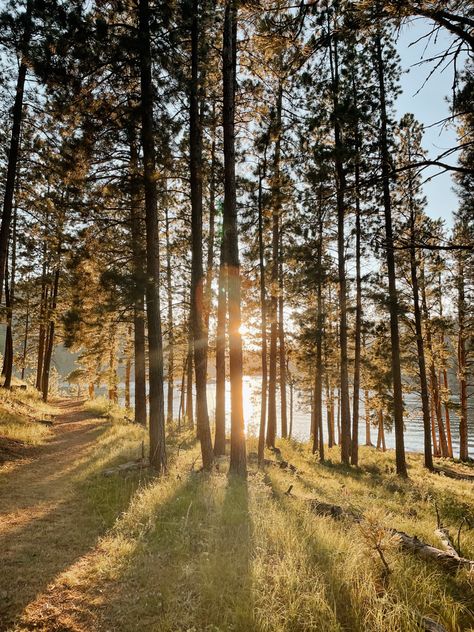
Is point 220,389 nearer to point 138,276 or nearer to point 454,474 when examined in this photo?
point 138,276

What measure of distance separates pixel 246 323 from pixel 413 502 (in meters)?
11.8

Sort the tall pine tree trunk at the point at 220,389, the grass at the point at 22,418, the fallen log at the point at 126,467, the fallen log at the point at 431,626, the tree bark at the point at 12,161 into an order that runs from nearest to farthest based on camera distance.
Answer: the fallen log at the point at 431,626
the fallen log at the point at 126,467
the tree bark at the point at 12,161
the grass at the point at 22,418
the tall pine tree trunk at the point at 220,389

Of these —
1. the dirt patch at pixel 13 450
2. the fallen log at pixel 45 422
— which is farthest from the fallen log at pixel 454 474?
the fallen log at pixel 45 422

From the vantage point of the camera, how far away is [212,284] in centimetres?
1593

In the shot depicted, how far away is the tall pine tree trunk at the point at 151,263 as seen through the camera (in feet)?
29.6

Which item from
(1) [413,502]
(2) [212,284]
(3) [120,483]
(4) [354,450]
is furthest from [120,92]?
(4) [354,450]

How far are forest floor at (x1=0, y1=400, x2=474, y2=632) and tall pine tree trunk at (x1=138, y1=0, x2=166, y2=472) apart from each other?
1.12m

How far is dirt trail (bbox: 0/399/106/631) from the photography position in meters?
4.21

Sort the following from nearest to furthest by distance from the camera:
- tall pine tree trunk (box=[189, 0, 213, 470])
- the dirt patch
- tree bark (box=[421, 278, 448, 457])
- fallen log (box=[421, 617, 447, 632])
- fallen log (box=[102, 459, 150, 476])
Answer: fallen log (box=[421, 617, 447, 632]) < fallen log (box=[102, 459, 150, 476]) < tall pine tree trunk (box=[189, 0, 213, 470]) < the dirt patch < tree bark (box=[421, 278, 448, 457])

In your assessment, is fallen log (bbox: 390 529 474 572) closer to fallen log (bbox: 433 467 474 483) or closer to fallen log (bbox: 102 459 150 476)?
fallen log (bbox: 102 459 150 476)

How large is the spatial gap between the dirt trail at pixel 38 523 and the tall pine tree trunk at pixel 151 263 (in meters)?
2.03

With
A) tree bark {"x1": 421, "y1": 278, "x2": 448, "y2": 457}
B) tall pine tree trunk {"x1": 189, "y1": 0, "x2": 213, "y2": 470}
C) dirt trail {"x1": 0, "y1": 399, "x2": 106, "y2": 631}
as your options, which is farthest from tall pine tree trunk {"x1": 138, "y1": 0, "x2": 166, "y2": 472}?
tree bark {"x1": 421, "y1": 278, "x2": 448, "y2": 457}

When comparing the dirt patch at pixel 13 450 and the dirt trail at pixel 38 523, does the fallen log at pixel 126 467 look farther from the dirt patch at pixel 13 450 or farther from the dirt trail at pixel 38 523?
the dirt patch at pixel 13 450

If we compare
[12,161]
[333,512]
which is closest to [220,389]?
[333,512]
